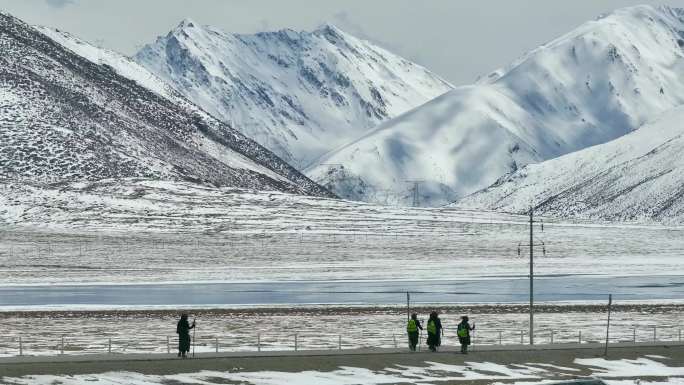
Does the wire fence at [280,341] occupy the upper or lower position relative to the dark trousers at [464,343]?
lower

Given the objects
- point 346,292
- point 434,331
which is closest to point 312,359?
point 434,331

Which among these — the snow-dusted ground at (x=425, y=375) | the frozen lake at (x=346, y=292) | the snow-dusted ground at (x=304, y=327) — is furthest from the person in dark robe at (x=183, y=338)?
the frozen lake at (x=346, y=292)

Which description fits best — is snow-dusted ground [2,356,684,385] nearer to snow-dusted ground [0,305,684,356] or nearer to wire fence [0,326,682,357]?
Answer: wire fence [0,326,682,357]

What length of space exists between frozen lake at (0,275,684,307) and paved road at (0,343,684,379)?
146 ft

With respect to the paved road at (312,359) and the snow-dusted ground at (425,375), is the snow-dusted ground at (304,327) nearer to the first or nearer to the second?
the paved road at (312,359)

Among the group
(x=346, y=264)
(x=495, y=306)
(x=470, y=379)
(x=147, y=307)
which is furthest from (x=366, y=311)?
(x=346, y=264)

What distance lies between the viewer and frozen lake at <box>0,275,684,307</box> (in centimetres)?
12888

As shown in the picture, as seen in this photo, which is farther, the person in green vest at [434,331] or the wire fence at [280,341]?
the wire fence at [280,341]

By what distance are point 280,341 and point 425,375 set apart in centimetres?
2082

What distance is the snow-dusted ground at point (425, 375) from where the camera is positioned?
68.5 meters

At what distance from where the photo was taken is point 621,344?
86188 millimetres

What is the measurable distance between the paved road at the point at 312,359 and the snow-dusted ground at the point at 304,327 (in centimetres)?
701

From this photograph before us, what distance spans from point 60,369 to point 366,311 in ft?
161

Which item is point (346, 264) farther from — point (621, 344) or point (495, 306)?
point (621, 344)
